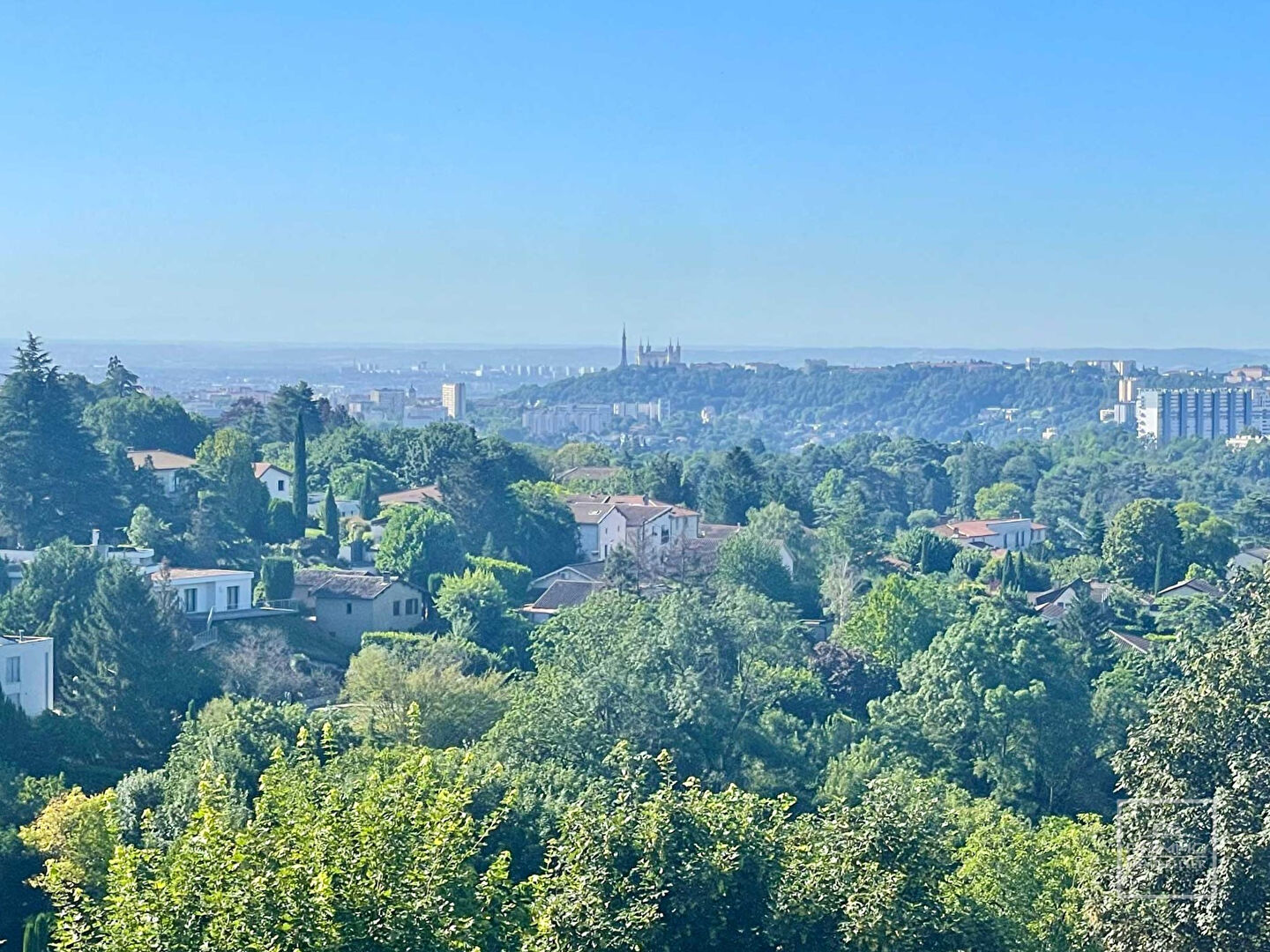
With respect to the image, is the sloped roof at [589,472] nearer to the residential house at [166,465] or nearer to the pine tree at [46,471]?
the residential house at [166,465]

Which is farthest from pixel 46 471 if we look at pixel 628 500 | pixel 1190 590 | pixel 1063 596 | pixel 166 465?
pixel 1190 590

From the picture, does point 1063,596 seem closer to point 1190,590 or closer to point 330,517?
point 1190,590

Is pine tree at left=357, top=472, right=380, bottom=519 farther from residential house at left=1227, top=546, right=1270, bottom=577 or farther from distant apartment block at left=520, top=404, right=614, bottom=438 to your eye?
distant apartment block at left=520, top=404, right=614, bottom=438

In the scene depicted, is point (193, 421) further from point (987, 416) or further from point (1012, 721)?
point (987, 416)

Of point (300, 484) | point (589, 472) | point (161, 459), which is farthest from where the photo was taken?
point (589, 472)

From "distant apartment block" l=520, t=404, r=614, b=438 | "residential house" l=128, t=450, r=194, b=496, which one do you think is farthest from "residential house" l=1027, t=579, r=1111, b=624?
"distant apartment block" l=520, t=404, r=614, b=438
